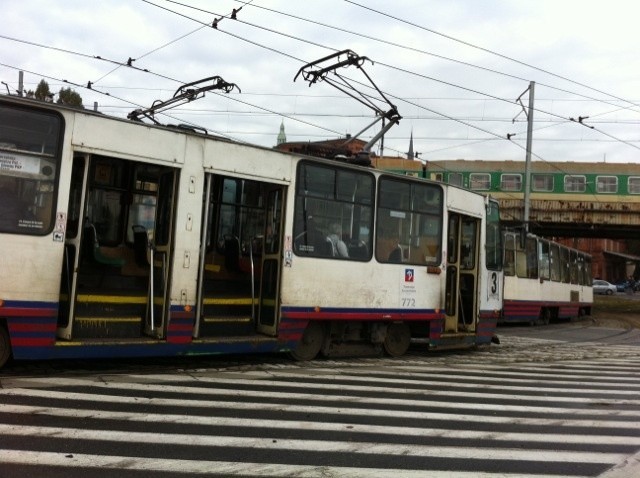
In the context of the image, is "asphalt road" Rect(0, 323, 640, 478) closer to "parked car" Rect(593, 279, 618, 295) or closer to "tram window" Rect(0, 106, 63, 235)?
"tram window" Rect(0, 106, 63, 235)

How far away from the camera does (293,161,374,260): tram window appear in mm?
9398

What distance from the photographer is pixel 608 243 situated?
83.4 metres

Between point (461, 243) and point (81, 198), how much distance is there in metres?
7.47

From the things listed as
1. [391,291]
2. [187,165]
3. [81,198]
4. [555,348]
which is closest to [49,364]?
[81,198]

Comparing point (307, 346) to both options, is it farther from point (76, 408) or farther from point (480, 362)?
point (76, 408)

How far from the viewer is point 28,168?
7.09m

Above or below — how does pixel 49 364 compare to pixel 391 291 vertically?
below

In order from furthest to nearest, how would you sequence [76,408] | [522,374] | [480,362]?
[480,362] → [522,374] → [76,408]

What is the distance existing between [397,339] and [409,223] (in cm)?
219

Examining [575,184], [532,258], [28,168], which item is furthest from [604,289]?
[28,168]

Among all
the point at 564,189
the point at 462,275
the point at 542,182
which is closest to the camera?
the point at 462,275

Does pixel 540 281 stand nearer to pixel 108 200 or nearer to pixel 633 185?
pixel 633 185

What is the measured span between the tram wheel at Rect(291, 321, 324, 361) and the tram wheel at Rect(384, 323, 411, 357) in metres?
1.56

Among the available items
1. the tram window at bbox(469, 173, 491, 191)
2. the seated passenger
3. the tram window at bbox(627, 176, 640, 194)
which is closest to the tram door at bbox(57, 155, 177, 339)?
the seated passenger
